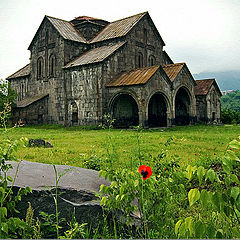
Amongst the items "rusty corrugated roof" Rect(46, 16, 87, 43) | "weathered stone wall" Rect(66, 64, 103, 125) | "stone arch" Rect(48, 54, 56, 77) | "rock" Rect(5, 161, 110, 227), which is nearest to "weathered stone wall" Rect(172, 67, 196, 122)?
"weathered stone wall" Rect(66, 64, 103, 125)

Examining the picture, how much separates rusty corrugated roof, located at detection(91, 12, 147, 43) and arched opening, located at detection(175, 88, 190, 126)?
6.56 meters

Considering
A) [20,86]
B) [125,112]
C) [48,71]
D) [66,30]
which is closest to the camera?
[125,112]

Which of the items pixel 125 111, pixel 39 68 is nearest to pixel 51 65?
pixel 39 68

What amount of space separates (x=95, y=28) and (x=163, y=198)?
25091mm

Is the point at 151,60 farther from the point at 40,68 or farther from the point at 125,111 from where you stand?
the point at 40,68

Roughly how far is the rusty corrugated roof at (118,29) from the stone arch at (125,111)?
5017 millimetres

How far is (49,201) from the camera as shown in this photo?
130 inches

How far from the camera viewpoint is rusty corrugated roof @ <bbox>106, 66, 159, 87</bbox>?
1960 centimetres

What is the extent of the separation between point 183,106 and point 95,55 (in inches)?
355

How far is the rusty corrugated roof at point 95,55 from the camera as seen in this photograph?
21.4 meters

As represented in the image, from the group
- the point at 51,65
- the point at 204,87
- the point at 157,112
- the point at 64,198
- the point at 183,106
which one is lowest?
the point at 64,198

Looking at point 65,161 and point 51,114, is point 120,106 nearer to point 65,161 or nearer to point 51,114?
point 51,114

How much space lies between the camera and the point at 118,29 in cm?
2428

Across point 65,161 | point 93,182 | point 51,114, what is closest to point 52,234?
point 93,182
